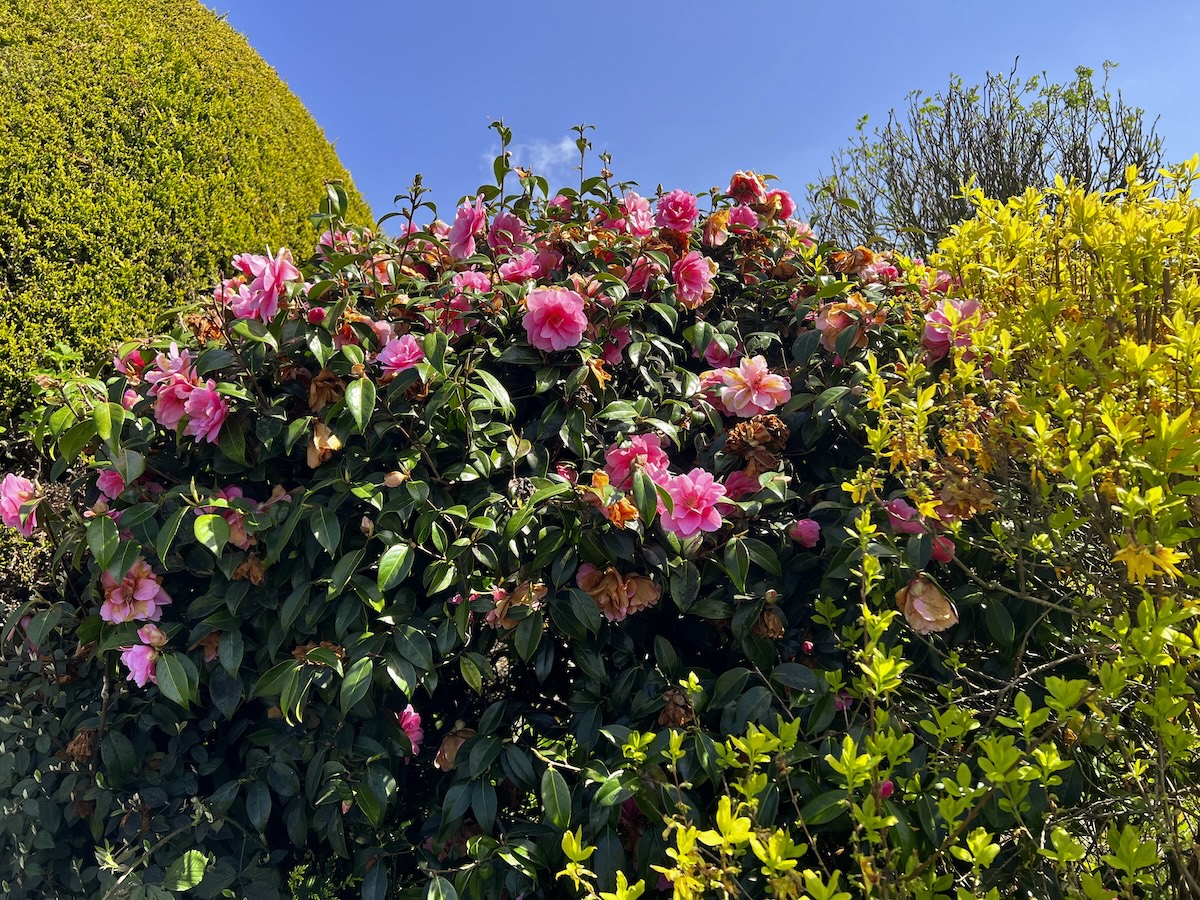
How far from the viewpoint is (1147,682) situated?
58.0 inches

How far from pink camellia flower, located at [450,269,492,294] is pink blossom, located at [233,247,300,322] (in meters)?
0.38

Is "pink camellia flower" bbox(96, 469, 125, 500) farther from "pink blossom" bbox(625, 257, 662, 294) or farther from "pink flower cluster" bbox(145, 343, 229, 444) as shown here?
"pink blossom" bbox(625, 257, 662, 294)

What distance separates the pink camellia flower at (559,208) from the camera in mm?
2293

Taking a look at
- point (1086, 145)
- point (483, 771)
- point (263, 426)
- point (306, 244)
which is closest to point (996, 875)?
point (483, 771)

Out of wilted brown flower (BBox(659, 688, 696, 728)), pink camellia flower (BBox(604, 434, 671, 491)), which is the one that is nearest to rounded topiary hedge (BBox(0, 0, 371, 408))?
pink camellia flower (BBox(604, 434, 671, 491))

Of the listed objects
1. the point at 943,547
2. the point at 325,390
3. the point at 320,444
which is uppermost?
the point at 325,390

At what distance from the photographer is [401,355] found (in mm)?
1661

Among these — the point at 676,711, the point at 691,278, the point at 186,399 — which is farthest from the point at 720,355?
the point at 186,399

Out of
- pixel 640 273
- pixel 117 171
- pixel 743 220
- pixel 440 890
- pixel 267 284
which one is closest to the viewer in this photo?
pixel 440 890

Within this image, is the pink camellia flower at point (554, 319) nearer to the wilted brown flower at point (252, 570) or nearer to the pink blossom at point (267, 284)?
the pink blossom at point (267, 284)

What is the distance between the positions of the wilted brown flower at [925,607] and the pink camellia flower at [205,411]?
149 cm

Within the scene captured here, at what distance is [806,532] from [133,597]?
150cm

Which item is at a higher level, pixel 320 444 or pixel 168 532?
pixel 320 444

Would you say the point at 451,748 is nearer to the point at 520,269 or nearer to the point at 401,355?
the point at 401,355
